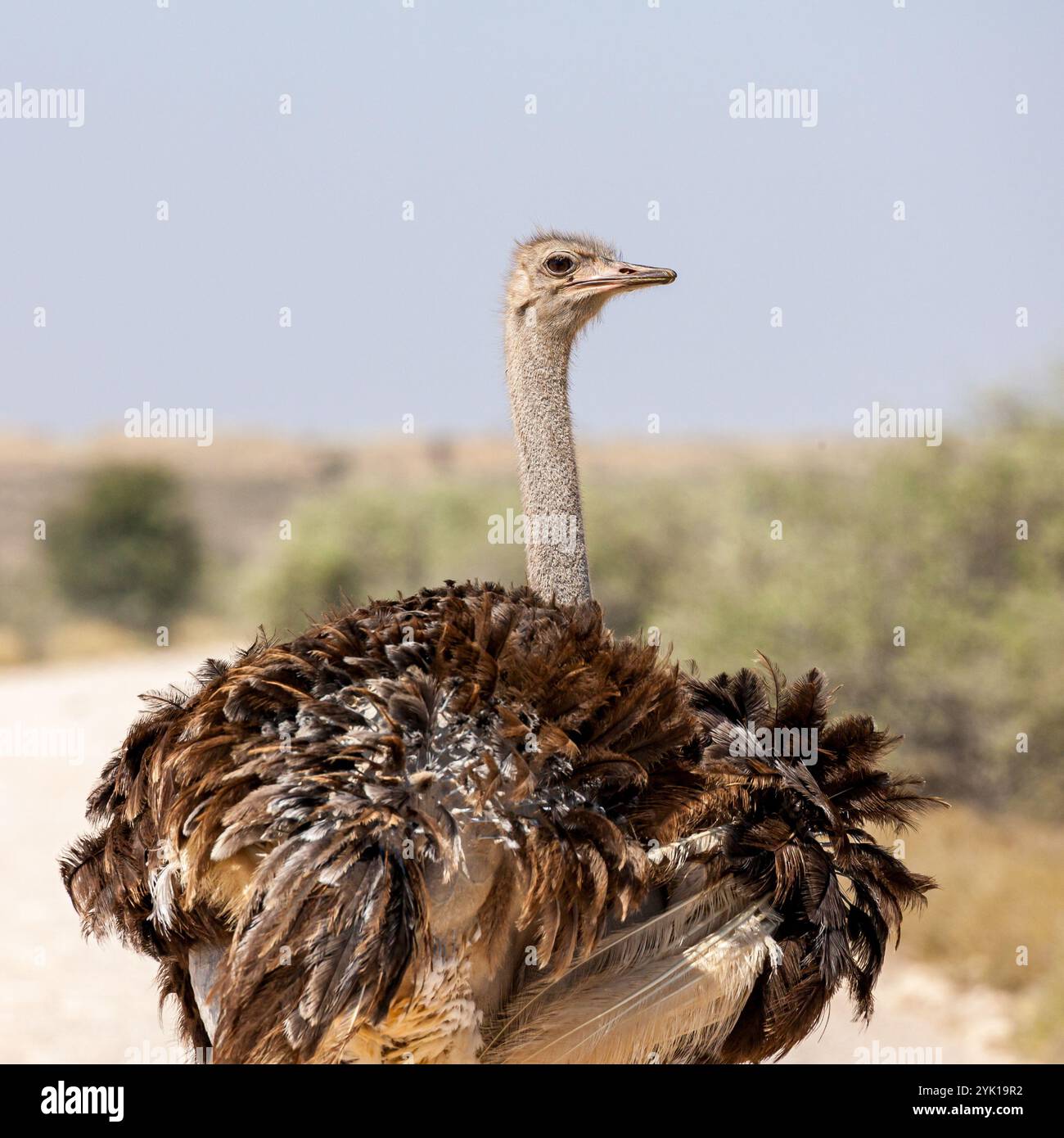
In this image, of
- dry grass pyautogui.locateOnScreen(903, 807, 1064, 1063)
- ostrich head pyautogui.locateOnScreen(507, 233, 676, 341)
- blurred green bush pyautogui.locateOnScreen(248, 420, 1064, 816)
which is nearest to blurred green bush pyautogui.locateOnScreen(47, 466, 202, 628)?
blurred green bush pyautogui.locateOnScreen(248, 420, 1064, 816)

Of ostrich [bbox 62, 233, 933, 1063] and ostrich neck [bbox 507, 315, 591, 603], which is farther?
ostrich neck [bbox 507, 315, 591, 603]

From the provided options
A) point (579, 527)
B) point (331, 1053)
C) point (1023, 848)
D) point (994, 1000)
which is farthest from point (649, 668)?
point (1023, 848)

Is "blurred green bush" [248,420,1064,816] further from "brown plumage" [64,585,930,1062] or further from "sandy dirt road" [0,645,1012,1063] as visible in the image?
"brown plumage" [64,585,930,1062]

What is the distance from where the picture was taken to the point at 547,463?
15.3 feet

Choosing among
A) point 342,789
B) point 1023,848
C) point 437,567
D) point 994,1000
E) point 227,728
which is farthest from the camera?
point 437,567

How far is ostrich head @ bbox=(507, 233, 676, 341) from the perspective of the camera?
502cm

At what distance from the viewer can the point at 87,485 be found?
27.9m

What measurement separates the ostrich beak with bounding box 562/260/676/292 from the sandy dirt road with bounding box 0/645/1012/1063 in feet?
11.4

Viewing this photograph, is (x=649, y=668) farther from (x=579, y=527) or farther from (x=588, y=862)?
(x=579, y=527)

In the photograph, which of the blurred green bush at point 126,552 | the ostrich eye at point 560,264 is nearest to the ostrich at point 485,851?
the ostrich eye at point 560,264

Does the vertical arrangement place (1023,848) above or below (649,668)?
below

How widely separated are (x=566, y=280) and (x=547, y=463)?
2.55ft

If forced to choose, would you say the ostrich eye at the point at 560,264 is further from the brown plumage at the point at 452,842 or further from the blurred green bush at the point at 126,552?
the blurred green bush at the point at 126,552

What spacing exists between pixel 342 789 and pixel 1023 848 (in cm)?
876
